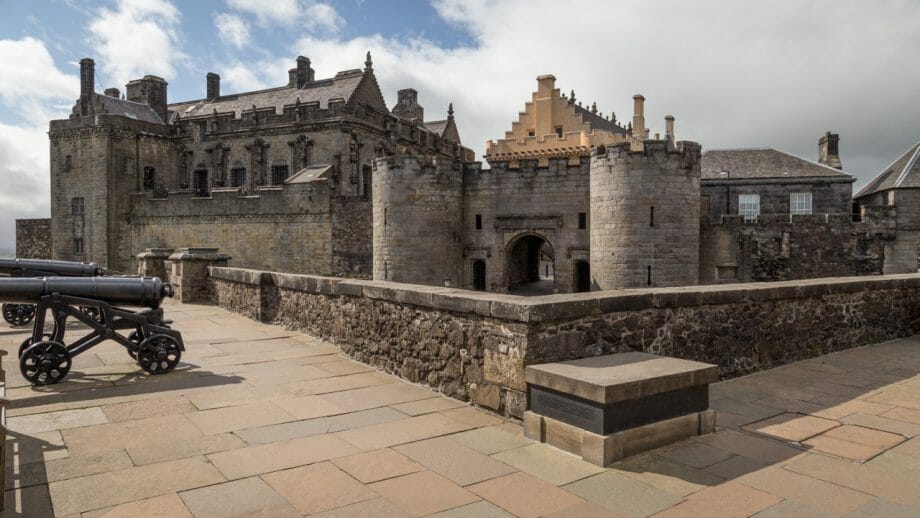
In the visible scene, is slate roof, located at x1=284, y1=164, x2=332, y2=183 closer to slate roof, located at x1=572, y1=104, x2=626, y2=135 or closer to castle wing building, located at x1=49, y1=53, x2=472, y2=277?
castle wing building, located at x1=49, y1=53, x2=472, y2=277

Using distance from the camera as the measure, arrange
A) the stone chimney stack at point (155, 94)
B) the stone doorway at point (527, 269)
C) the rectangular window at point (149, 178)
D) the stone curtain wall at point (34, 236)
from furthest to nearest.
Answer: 1. the stone chimney stack at point (155, 94)
2. the stone curtain wall at point (34, 236)
3. the rectangular window at point (149, 178)
4. the stone doorway at point (527, 269)

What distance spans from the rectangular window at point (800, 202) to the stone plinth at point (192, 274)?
22.8 metres

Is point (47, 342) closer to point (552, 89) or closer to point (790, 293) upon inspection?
point (790, 293)

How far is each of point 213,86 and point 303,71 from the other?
7986 millimetres

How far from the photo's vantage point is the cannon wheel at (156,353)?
7.23 m

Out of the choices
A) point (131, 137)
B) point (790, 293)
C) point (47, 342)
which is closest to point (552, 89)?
point (131, 137)

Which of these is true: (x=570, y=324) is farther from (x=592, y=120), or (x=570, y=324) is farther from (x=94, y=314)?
(x=592, y=120)

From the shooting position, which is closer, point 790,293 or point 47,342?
point 47,342

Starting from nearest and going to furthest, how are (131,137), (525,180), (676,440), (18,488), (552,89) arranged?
(18,488) < (676,440) < (525,180) < (131,137) < (552,89)

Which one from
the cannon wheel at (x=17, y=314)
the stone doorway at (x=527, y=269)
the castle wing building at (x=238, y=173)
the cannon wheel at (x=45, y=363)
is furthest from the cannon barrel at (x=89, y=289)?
the castle wing building at (x=238, y=173)

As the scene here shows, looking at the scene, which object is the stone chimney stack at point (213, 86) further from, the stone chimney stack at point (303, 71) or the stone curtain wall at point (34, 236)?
the stone curtain wall at point (34, 236)

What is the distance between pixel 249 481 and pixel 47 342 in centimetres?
418

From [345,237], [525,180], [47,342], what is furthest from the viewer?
[345,237]

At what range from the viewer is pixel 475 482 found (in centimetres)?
413
